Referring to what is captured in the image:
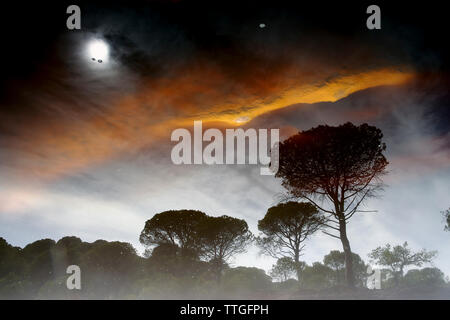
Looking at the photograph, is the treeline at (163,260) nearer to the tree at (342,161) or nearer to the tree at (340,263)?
the tree at (342,161)

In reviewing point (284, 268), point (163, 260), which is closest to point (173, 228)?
point (163, 260)

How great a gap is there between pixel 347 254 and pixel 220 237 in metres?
22.7

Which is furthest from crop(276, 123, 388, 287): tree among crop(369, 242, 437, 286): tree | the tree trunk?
crop(369, 242, 437, 286): tree

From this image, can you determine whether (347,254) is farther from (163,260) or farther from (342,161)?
(163,260)

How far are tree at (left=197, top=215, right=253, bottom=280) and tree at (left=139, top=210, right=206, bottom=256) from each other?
1.20 meters

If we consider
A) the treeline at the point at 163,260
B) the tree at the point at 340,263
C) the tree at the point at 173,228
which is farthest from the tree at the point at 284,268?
the tree at the point at 340,263

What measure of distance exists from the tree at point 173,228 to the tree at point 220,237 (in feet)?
3.92

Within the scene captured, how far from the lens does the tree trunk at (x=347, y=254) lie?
18.1 metres

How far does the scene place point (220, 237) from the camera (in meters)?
38.5

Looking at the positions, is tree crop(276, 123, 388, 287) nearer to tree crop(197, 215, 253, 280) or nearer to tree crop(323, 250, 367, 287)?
tree crop(197, 215, 253, 280)
